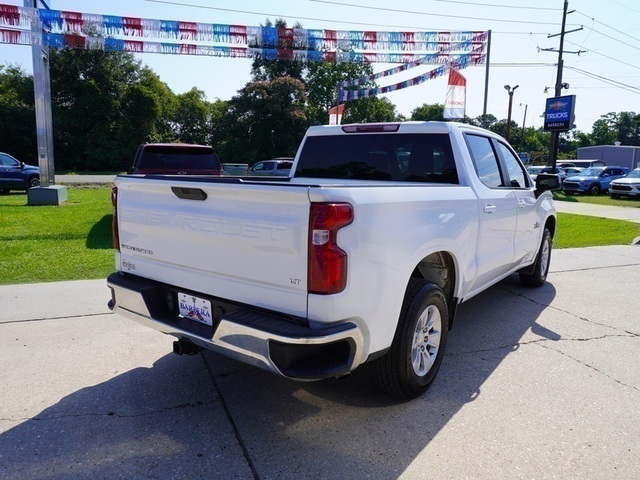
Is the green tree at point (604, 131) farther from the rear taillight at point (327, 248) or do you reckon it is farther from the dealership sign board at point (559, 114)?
the rear taillight at point (327, 248)

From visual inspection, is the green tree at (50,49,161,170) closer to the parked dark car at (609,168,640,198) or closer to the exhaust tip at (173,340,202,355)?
the parked dark car at (609,168,640,198)

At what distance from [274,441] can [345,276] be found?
3.67ft

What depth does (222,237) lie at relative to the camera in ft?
9.15

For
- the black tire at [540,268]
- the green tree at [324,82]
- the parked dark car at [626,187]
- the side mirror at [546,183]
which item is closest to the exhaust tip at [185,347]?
the side mirror at [546,183]

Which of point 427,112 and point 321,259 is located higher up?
point 427,112

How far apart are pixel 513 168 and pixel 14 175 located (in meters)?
17.5

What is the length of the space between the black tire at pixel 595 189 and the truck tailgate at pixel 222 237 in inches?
1073

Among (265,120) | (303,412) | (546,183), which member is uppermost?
(265,120)

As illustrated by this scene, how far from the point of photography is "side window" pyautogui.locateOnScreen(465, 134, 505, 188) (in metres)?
4.30

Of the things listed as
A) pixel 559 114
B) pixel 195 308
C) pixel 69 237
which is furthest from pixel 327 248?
pixel 559 114

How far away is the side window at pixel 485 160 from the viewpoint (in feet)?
14.1

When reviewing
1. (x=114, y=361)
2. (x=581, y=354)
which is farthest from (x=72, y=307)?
(x=581, y=354)

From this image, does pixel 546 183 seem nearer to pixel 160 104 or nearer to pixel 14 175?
pixel 14 175

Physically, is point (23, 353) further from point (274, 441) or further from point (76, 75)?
point (76, 75)
